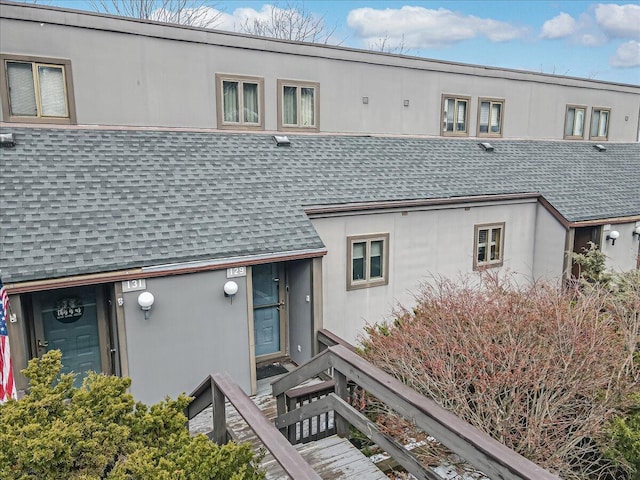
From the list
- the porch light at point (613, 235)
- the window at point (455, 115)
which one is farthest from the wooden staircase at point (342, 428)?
the porch light at point (613, 235)

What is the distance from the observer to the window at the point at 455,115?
13305 mm

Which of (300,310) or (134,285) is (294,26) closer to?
(300,310)

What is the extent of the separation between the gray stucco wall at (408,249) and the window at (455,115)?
294 cm

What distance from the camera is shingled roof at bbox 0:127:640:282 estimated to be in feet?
22.8

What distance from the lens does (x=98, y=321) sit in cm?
753

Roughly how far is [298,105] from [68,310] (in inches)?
266

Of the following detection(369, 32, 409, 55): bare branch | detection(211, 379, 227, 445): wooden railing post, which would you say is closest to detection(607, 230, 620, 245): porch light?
detection(211, 379, 227, 445): wooden railing post

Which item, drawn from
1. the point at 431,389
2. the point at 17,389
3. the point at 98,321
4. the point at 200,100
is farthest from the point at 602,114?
the point at 17,389

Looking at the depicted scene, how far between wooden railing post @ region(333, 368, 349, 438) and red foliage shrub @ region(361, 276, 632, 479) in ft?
Answer: 2.46

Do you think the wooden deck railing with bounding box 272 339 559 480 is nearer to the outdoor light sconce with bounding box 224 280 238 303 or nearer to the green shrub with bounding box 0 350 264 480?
the green shrub with bounding box 0 350 264 480

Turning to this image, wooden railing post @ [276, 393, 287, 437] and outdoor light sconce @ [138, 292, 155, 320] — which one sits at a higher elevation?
outdoor light sconce @ [138, 292, 155, 320]

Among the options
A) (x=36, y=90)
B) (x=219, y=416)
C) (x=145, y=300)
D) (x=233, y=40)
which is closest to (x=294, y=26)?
(x=233, y=40)

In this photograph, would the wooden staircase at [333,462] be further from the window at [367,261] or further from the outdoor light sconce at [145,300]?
the window at [367,261]

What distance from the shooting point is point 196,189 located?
28.2 ft
